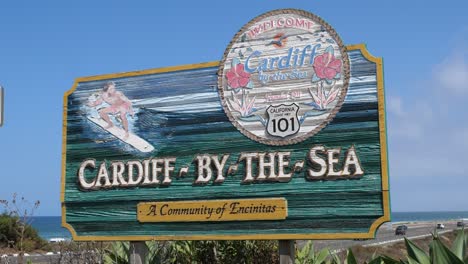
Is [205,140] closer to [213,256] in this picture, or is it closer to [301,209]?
[301,209]

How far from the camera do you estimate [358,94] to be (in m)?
7.81

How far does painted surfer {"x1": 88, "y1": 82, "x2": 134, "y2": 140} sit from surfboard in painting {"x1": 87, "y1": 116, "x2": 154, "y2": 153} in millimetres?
52

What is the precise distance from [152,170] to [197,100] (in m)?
1.21

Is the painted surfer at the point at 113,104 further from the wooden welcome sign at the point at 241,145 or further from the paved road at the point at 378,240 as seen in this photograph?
the paved road at the point at 378,240

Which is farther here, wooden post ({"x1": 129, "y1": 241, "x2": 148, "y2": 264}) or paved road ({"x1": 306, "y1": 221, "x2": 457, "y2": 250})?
paved road ({"x1": 306, "y1": 221, "x2": 457, "y2": 250})

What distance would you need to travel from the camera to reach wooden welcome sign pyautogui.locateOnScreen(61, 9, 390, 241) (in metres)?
7.75

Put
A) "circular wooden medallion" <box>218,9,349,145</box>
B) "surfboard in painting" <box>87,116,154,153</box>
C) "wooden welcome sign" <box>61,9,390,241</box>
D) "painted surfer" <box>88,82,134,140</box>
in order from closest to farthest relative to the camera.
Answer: "wooden welcome sign" <box>61,9,390,241</box>
"circular wooden medallion" <box>218,9,349,145</box>
"surfboard in painting" <box>87,116,154,153</box>
"painted surfer" <box>88,82,134,140</box>

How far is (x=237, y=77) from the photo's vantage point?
856 cm

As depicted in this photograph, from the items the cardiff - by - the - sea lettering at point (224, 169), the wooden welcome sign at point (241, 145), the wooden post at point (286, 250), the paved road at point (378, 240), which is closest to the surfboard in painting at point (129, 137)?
the wooden welcome sign at point (241, 145)

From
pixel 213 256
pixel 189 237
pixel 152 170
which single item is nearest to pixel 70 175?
pixel 152 170

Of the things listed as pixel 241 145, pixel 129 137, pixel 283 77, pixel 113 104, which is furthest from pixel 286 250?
pixel 113 104

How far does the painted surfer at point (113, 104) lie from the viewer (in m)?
9.36

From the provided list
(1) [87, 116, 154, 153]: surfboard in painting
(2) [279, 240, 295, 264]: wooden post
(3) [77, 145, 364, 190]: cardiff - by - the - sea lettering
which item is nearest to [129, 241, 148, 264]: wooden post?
(3) [77, 145, 364, 190]: cardiff - by - the - sea lettering

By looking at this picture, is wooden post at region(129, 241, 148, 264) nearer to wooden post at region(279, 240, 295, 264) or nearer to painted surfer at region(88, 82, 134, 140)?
painted surfer at region(88, 82, 134, 140)
